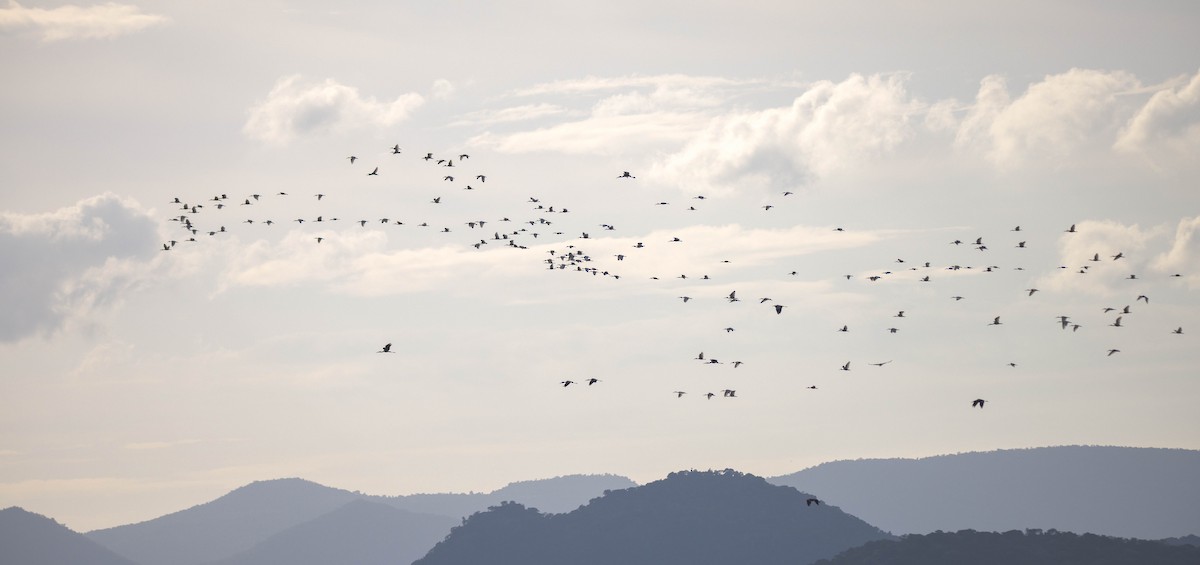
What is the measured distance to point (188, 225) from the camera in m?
146

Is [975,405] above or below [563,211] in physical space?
below

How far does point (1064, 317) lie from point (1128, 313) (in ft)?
28.2

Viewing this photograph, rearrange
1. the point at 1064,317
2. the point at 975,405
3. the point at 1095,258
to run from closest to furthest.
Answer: the point at 975,405
the point at 1064,317
the point at 1095,258

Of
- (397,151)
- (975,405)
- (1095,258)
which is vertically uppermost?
(397,151)

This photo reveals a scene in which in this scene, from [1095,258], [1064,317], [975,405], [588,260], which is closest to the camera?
[975,405]

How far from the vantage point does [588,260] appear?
152 meters

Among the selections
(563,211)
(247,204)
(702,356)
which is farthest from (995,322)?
(247,204)

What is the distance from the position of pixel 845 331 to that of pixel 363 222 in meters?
52.4

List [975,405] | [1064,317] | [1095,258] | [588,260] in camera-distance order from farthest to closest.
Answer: [588,260], [1095,258], [1064,317], [975,405]

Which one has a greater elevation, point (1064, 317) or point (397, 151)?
point (397, 151)

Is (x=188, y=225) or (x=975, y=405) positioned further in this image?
(x=188, y=225)

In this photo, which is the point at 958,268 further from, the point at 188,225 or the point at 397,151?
the point at 188,225

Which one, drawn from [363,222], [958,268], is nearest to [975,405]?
[958,268]

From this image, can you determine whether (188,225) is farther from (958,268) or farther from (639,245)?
(958,268)
